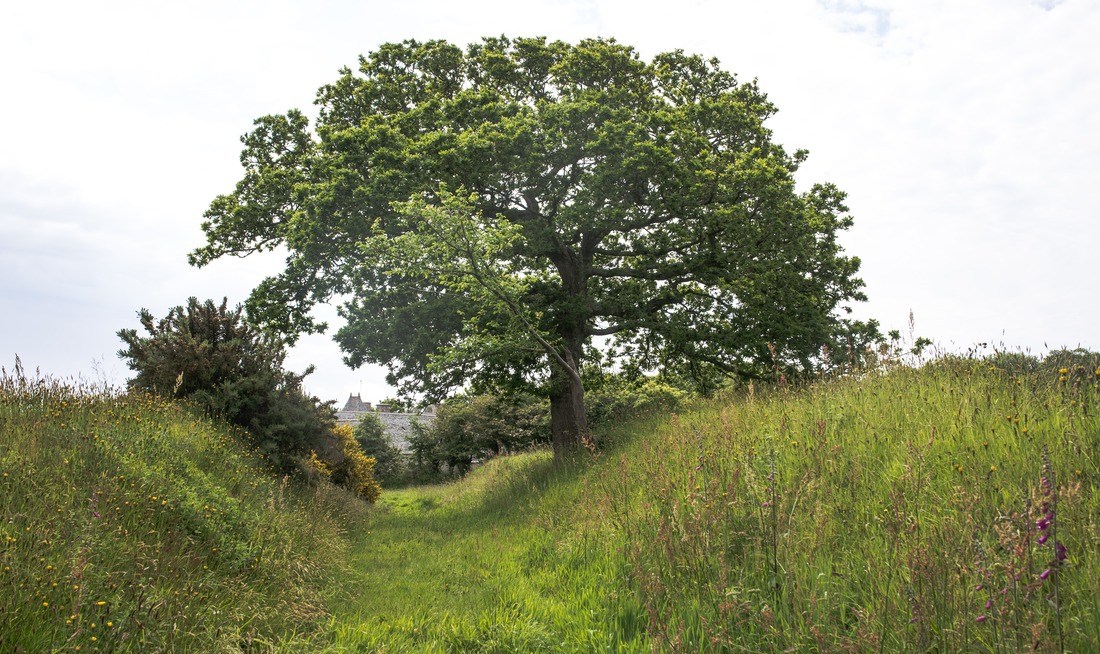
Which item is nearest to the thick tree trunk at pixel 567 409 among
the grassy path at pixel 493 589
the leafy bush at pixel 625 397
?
the leafy bush at pixel 625 397

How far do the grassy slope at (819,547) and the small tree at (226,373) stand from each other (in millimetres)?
5054

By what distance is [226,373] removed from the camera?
531 inches

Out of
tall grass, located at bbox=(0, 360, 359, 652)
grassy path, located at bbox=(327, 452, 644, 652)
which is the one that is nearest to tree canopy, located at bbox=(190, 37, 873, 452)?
grassy path, located at bbox=(327, 452, 644, 652)

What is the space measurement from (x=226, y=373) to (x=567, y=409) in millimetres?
8277

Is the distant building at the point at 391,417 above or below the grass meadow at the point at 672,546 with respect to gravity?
above

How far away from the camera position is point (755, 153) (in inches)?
691

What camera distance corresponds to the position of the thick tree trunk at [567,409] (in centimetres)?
1606

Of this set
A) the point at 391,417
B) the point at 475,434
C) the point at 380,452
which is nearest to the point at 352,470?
the point at 475,434

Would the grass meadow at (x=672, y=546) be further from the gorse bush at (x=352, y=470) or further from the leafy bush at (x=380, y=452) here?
the leafy bush at (x=380, y=452)

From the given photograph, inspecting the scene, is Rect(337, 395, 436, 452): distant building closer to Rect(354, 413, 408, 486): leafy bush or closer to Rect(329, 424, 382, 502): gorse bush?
Rect(354, 413, 408, 486): leafy bush

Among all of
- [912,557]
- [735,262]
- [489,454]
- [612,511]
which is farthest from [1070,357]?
[489,454]

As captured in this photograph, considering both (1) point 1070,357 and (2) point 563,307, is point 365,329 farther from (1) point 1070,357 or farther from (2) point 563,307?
(1) point 1070,357

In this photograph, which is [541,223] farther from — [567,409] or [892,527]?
[892,527]

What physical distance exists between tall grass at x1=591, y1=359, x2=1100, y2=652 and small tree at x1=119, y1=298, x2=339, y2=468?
800 cm
